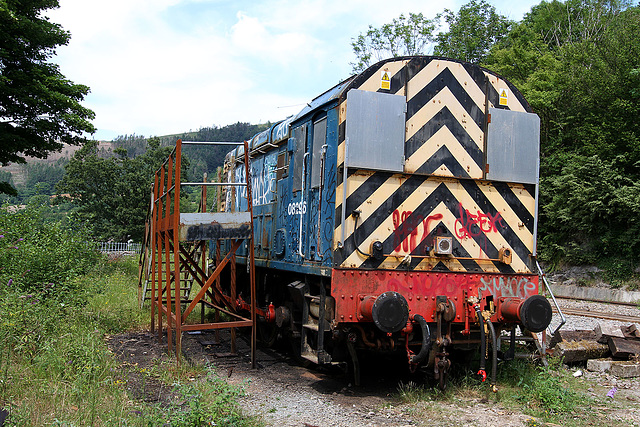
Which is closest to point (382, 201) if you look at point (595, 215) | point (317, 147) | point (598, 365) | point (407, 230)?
point (407, 230)

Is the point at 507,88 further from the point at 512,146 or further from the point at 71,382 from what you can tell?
the point at 71,382

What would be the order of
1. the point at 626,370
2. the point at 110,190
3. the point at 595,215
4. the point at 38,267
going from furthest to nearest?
1. the point at 110,190
2. the point at 595,215
3. the point at 38,267
4. the point at 626,370

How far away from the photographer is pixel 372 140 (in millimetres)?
5605

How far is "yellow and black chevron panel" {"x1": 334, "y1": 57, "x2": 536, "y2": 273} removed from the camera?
559cm

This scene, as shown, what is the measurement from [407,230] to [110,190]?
50.5m

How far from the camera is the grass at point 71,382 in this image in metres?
4.07

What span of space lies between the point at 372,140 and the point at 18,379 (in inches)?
158

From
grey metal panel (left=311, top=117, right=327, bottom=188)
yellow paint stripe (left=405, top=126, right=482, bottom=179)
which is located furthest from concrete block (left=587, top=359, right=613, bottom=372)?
grey metal panel (left=311, top=117, right=327, bottom=188)

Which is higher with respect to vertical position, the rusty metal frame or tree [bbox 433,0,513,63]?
tree [bbox 433,0,513,63]

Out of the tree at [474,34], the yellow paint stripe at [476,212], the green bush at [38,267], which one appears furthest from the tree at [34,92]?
the tree at [474,34]

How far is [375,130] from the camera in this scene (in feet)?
18.5

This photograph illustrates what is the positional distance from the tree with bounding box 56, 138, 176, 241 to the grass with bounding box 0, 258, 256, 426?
4353 cm

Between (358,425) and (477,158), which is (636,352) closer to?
(477,158)

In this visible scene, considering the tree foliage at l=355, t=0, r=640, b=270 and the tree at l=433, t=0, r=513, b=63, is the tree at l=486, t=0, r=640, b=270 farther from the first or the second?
the tree at l=433, t=0, r=513, b=63
